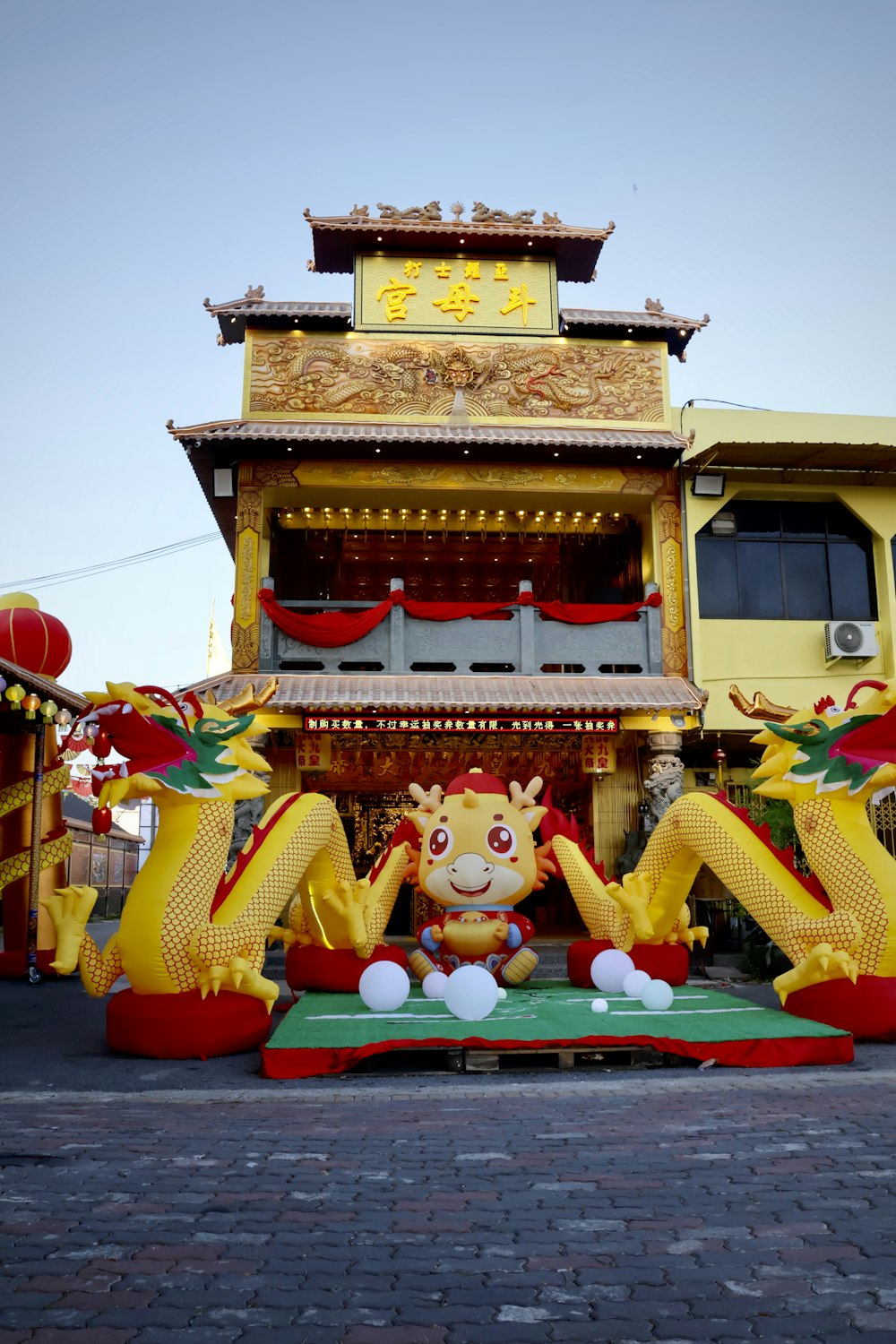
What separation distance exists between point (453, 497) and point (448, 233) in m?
3.43

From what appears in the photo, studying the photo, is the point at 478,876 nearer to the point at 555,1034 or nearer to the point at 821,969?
the point at 555,1034

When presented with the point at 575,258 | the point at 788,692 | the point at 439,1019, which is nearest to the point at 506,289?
the point at 575,258

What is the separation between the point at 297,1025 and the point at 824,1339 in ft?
15.2

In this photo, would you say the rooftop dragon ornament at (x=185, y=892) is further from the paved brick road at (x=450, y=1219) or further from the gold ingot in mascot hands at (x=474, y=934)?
the gold ingot in mascot hands at (x=474, y=934)

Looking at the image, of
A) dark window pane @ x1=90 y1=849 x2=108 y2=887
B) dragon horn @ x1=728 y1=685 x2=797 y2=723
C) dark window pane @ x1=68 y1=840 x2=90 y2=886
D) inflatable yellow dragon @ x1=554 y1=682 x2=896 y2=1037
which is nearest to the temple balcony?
inflatable yellow dragon @ x1=554 y1=682 x2=896 y2=1037

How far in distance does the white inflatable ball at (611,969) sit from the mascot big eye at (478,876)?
0.62 metres

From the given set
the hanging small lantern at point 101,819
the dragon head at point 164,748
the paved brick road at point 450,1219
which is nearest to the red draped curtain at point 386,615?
the dragon head at point 164,748

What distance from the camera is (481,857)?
25.7 ft

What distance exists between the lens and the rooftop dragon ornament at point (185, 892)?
20.2ft

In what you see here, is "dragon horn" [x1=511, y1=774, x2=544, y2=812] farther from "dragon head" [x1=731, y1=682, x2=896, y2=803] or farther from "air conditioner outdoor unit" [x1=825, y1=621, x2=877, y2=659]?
"air conditioner outdoor unit" [x1=825, y1=621, x2=877, y2=659]

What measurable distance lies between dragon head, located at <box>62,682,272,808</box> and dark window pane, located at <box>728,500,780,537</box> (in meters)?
8.67

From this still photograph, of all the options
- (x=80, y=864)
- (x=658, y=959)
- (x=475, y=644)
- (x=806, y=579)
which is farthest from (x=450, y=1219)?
(x=80, y=864)

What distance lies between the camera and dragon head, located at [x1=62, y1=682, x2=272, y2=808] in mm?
6309

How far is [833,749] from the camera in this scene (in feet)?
22.8
